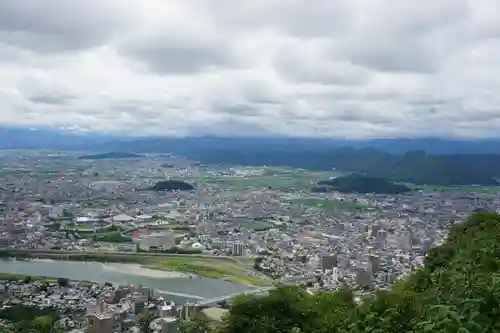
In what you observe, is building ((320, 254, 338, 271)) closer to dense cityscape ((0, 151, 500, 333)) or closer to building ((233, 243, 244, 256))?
dense cityscape ((0, 151, 500, 333))

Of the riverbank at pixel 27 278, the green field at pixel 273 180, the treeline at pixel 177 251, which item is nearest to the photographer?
the riverbank at pixel 27 278

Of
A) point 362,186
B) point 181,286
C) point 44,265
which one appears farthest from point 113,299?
point 362,186

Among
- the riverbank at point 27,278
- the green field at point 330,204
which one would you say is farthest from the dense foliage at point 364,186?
the riverbank at point 27,278

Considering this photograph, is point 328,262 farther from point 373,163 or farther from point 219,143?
point 219,143

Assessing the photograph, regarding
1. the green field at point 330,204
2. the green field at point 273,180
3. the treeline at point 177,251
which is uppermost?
the green field at point 273,180

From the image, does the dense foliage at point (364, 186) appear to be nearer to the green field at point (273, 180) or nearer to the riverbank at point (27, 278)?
the green field at point (273, 180)

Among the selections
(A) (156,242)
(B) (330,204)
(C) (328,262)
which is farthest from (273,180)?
(C) (328,262)

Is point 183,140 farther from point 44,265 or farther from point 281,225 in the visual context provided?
point 44,265
